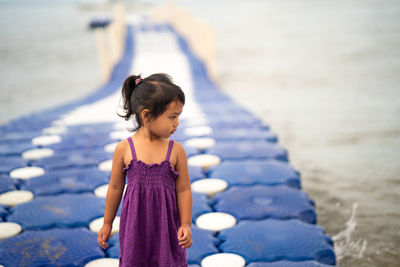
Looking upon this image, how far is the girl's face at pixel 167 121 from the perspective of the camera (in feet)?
3.60

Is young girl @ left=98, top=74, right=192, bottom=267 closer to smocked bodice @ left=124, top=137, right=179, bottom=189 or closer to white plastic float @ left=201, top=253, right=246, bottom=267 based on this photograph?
smocked bodice @ left=124, top=137, right=179, bottom=189

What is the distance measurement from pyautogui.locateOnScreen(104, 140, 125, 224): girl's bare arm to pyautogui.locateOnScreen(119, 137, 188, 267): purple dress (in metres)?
0.03

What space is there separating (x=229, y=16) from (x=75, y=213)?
738 inches

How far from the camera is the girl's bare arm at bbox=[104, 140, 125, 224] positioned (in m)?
1.18

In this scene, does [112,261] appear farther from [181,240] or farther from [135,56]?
[135,56]

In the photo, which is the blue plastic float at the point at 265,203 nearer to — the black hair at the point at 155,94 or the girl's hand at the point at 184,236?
the girl's hand at the point at 184,236

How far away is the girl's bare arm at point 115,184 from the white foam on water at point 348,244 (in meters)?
1.40

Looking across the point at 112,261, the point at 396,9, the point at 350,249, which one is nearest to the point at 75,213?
the point at 112,261

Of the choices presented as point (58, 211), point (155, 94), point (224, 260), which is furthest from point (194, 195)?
point (155, 94)

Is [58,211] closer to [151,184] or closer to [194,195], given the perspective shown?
[194,195]

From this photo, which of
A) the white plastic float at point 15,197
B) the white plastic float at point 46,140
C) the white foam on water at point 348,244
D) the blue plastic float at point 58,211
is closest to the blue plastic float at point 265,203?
the white foam on water at point 348,244

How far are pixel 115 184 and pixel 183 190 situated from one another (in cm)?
21

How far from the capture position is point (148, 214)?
1135 millimetres

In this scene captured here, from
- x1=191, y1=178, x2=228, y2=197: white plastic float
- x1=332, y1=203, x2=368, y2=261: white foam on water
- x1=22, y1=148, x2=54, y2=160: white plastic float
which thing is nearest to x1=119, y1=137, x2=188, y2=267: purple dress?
x1=191, y1=178, x2=228, y2=197: white plastic float
